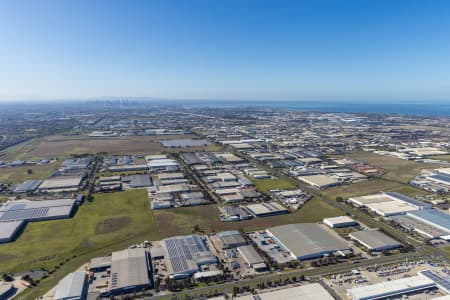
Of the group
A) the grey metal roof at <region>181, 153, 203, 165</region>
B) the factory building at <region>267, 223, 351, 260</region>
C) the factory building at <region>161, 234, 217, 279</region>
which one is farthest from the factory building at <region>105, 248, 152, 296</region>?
the grey metal roof at <region>181, 153, 203, 165</region>

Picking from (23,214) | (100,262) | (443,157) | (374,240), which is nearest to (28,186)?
(23,214)

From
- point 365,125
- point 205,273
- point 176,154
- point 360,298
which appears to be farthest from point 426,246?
point 365,125

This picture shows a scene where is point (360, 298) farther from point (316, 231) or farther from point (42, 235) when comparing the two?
point (42, 235)

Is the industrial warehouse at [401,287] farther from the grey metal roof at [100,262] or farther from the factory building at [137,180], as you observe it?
the factory building at [137,180]

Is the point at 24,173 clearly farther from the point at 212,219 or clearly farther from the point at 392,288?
the point at 392,288

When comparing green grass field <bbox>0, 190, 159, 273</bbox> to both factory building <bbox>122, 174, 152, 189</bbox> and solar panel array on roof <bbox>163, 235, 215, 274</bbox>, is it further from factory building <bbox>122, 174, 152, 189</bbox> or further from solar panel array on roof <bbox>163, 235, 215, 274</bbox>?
factory building <bbox>122, 174, 152, 189</bbox>

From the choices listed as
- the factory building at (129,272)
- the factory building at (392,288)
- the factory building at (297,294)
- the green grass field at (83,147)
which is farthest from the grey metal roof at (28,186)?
the factory building at (392,288)
